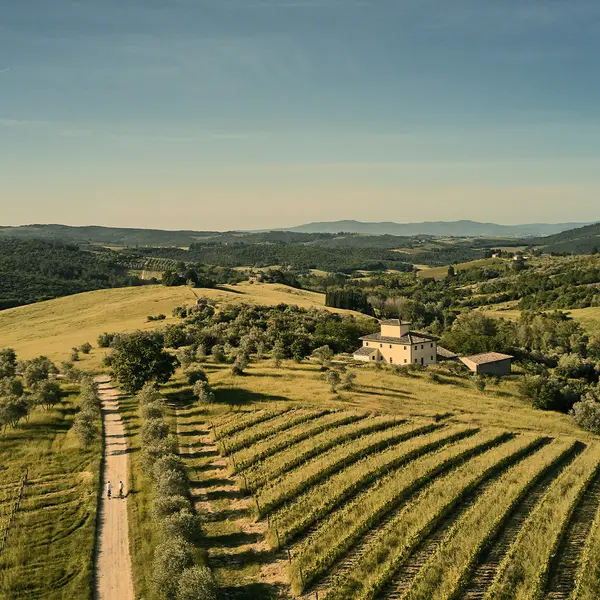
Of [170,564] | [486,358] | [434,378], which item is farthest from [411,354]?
[170,564]

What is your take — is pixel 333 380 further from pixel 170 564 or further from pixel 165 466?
pixel 170 564

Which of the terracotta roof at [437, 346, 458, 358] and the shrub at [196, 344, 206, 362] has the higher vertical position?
the shrub at [196, 344, 206, 362]

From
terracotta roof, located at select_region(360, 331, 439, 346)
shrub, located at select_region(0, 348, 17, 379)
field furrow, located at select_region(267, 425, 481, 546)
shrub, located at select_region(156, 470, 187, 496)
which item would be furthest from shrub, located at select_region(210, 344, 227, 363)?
shrub, located at select_region(156, 470, 187, 496)

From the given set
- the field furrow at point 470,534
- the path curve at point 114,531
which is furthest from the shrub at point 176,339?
the field furrow at point 470,534

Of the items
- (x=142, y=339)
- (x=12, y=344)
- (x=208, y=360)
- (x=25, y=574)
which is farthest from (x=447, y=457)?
(x=12, y=344)

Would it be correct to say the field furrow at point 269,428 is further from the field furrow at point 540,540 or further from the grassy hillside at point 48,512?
the field furrow at point 540,540

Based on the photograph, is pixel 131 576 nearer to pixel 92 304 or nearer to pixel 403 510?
pixel 403 510

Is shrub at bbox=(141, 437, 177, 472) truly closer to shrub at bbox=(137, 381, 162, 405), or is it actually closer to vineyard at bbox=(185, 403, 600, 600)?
vineyard at bbox=(185, 403, 600, 600)
